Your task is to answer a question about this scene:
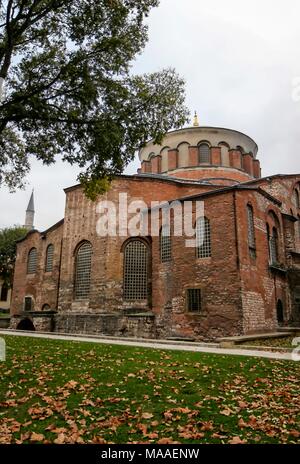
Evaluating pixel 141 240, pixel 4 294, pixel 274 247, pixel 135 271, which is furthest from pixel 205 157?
pixel 4 294

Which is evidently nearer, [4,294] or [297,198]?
[297,198]

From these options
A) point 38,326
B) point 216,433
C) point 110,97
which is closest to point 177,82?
point 110,97

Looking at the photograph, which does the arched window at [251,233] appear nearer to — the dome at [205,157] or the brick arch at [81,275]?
the brick arch at [81,275]

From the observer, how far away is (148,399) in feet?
20.1

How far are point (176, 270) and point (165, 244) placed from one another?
2339mm

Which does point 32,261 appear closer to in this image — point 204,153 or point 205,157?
point 205,157

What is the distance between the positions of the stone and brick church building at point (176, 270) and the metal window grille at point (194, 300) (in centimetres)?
5

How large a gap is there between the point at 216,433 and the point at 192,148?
30.2m

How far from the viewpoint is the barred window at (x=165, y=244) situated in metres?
21.4

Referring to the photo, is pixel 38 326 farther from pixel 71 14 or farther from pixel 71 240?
pixel 71 14

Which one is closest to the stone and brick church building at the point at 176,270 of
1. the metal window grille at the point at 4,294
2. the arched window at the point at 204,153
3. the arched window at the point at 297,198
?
the arched window at the point at 297,198

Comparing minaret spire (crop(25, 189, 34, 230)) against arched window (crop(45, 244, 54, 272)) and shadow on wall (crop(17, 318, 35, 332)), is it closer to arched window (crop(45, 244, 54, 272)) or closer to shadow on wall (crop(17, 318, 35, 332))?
arched window (crop(45, 244, 54, 272))

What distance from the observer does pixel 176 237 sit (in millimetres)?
20531

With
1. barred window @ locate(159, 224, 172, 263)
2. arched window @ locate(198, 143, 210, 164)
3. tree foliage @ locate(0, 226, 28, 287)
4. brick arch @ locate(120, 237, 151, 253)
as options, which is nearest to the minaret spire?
tree foliage @ locate(0, 226, 28, 287)
